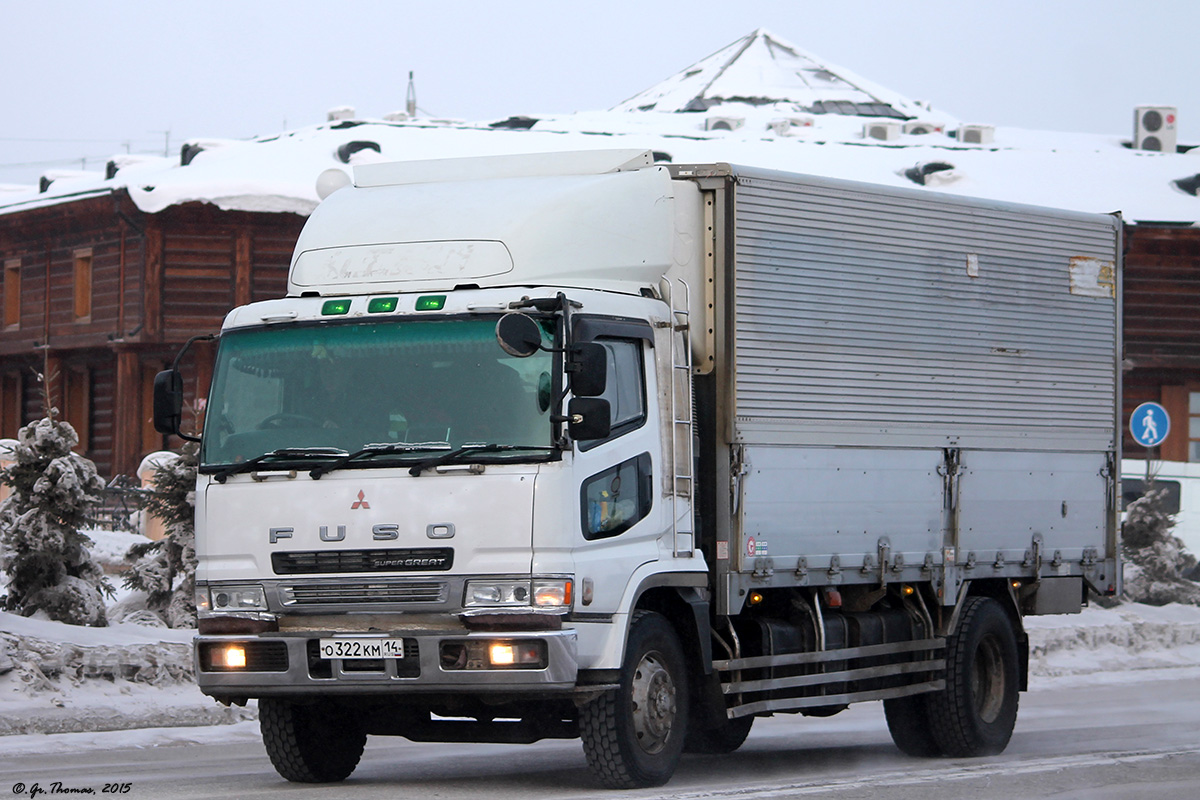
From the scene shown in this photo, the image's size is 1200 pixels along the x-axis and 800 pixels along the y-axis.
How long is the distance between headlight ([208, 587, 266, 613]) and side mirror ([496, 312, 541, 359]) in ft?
6.43

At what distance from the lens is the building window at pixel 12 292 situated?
44.1 meters

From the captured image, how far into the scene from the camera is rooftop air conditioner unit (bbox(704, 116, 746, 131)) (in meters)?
49.5

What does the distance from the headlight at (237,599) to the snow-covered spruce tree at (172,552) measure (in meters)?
8.65

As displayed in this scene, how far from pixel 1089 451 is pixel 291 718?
6.48 m

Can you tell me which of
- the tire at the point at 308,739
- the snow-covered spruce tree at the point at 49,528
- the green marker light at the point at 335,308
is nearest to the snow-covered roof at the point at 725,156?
the snow-covered spruce tree at the point at 49,528

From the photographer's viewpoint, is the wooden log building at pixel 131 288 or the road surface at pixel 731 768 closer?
the road surface at pixel 731 768

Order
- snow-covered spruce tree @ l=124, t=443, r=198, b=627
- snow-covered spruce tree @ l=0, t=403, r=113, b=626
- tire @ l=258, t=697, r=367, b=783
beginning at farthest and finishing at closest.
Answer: snow-covered spruce tree @ l=124, t=443, r=198, b=627 < snow-covered spruce tree @ l=0, t=403, r=113, b=626 < tire @ l=258, t=697, r=367, b=783

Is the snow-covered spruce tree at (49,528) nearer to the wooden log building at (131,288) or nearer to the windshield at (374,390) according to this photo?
the windshield at (374,390)

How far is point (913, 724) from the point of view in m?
12.8

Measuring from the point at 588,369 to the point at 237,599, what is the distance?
7.64 feet

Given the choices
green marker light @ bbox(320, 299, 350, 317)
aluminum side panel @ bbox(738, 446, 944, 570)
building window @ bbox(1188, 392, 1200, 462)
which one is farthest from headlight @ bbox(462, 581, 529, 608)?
building window @ bbox(1188, 392, 1200, 462)

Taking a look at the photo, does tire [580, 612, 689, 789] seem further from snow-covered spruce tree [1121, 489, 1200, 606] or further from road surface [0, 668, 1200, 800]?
snow-covered spruce tree [1121, 489, 1200, 606]

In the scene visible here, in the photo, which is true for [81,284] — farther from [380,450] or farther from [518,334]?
[518,334]

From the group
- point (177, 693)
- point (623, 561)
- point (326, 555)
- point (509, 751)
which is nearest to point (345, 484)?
point (326, 555)
